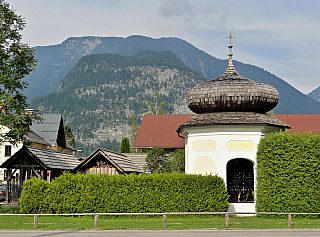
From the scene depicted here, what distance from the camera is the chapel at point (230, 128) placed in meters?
24.2

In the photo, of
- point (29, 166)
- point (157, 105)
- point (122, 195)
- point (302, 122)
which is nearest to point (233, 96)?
point (122, 195)

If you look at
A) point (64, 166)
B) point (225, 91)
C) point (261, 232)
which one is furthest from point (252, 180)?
point (64, 166)

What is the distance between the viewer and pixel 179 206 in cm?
2191

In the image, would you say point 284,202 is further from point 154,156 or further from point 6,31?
point 6,31

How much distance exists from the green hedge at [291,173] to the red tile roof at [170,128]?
26157mm

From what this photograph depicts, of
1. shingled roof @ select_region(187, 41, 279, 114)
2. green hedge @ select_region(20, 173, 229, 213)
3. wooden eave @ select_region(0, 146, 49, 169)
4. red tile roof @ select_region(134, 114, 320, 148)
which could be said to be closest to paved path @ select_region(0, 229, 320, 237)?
green hedge @ select_region(20, 173, 229, 213)

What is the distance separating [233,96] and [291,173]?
5.82m

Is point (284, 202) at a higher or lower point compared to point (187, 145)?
lower

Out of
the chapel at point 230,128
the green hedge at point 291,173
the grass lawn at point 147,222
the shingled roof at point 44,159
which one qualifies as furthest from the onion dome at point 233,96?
the shingled roof at point 44,159

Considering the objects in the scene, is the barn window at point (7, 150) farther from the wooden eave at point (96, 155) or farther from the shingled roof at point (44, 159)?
the wooden eave at point (96, 155)

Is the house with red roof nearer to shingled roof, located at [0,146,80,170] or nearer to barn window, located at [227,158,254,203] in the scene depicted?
shingled roof, located at [0,146,80,170]

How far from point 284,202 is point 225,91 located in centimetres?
720

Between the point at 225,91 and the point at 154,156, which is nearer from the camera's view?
the point at 225,91

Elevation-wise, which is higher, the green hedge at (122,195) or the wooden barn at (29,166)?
the wooden barn at (29,166)
